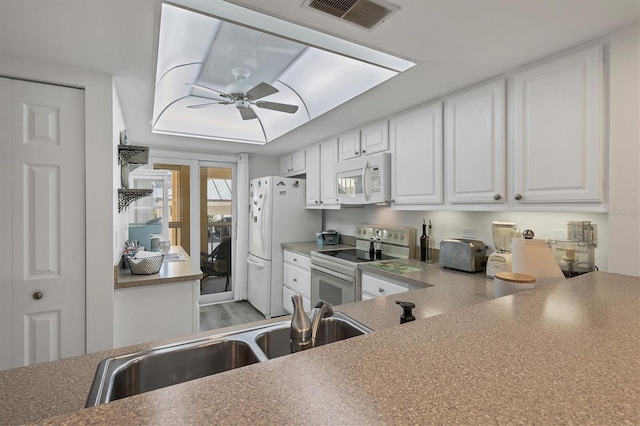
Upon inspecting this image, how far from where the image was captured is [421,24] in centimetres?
141

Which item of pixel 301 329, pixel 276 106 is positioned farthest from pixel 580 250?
pixel 276 106

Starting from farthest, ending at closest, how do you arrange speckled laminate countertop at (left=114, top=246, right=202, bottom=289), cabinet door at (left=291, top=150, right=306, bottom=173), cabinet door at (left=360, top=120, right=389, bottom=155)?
cabinet door at (left=291, top=150, right=306, bottom=173) → cabinet door at (left=360, top=120, right=389, bottom=155) → speckled laminate countertop at (left=114, top=246, right=202, bottom=289)

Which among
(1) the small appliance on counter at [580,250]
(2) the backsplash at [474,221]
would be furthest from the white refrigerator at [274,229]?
(1) the small appliance on counter at [580,250]

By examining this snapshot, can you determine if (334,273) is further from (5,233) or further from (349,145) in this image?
(5,233)

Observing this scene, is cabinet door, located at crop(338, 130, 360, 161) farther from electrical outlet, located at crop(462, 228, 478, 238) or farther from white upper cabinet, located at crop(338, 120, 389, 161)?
electrical outlet, located at crop(462, 228, 478, 238)

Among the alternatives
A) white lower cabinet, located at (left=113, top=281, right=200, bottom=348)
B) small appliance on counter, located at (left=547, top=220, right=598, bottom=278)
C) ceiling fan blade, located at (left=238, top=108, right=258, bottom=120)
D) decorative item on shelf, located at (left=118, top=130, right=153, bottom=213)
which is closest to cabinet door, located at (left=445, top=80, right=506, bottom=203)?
small appliance on counter, located at (left=547, top=220, right=598, bottom=278)

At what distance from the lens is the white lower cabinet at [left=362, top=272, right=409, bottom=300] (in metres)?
2.20

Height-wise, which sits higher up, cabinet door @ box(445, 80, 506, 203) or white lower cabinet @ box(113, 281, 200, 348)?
cabinet door @ box(445, 80, 506, 203)

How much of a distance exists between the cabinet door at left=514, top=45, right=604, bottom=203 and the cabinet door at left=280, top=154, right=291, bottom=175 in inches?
122

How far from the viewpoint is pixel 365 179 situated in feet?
9.29

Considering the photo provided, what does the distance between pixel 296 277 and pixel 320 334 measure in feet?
8.07

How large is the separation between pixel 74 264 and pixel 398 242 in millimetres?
2463

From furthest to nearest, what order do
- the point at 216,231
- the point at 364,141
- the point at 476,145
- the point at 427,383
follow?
the point at 216,231 → the point at 364,141 → the point at 476,145 → the point at 427,383

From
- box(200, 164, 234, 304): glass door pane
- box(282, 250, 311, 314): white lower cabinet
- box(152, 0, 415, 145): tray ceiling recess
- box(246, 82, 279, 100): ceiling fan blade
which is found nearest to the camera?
box(152, 0, 415, 145): tray ceiling recess
